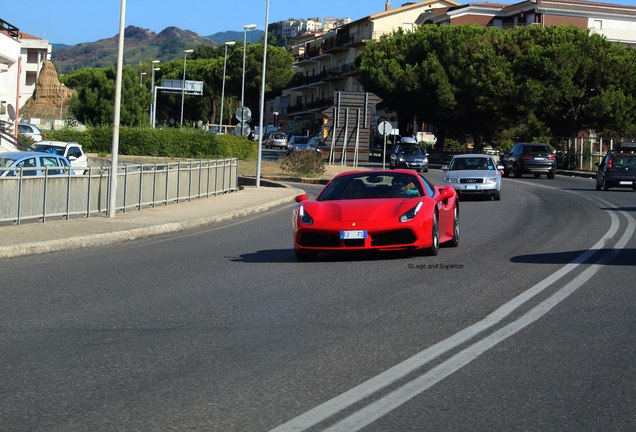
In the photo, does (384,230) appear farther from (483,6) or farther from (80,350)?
(483,6)

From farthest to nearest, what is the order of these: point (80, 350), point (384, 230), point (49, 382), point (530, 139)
Result: point (530, 139) → point (384, 230) → point (80, 350) → point (49, 382)

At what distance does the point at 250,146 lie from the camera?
64625 mm

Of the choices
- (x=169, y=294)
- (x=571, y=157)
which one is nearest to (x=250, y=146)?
(x=571, y=157)

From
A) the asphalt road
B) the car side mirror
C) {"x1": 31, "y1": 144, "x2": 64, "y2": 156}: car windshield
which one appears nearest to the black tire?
{"x1": 31, "y1": 144, "x2": 64, "y2": 156}: car windshield

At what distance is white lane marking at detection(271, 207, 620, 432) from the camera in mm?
5834

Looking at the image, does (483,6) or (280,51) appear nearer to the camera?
(483,6)

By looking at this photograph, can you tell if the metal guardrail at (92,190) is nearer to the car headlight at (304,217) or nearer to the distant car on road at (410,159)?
the car headlight at (304,217)

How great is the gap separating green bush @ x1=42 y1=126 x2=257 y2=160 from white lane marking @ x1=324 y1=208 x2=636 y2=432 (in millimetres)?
49091

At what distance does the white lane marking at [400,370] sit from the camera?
583 centimetres

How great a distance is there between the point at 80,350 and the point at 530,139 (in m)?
65.8

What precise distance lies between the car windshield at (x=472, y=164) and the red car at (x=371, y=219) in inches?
659

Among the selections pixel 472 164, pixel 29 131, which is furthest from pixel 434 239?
pixel 29 131

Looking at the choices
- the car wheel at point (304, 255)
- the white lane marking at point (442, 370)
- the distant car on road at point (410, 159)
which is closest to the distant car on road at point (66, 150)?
the car wheel at point (304, 255)

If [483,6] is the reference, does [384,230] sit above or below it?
below
